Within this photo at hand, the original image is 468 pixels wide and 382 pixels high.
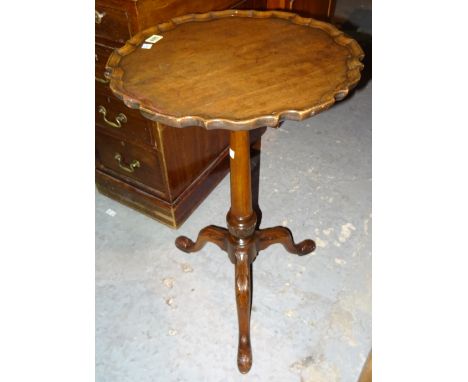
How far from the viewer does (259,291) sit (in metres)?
1.84

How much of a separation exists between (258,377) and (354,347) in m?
0.38

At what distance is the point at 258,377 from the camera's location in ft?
5.13

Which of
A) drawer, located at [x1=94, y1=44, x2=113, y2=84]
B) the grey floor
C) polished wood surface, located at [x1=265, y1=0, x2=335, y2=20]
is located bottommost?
the grey floor

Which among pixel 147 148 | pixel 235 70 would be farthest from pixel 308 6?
pixel 235 70

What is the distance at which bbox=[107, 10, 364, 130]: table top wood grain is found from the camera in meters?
1.07

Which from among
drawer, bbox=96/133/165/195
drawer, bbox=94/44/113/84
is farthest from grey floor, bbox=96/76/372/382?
drawer, bbox=94/44/113/84

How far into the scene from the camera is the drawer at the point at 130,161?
197 cm

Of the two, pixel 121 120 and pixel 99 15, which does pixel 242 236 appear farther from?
pixel 99 15

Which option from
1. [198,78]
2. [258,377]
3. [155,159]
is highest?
[198,78]

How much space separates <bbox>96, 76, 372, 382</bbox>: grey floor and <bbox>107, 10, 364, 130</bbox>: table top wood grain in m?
0.97

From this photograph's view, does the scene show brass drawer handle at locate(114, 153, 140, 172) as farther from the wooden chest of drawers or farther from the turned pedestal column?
the turned pedestal column

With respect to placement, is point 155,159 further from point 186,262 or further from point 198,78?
point 198,78

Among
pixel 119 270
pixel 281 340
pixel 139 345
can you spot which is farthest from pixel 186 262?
pixel 281 340

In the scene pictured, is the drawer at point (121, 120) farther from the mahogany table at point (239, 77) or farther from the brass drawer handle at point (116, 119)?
the mahogany table at point (239, 77)
